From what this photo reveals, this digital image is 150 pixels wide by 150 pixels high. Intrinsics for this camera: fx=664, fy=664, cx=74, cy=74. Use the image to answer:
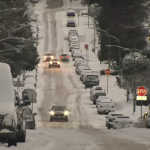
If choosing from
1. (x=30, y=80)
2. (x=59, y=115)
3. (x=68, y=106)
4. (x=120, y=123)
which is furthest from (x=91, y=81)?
(x=120, y=123)

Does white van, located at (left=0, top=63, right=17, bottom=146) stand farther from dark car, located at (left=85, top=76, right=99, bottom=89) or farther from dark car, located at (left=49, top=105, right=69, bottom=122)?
dark car, located at (left=85, top=76, right=99, bottom=89)

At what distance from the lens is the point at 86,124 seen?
158ft

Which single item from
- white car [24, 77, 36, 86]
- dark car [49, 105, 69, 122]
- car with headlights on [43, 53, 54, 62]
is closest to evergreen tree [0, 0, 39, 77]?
white car [24, 77, 36, 86]

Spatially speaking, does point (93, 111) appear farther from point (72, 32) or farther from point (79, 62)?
point (72, 32)

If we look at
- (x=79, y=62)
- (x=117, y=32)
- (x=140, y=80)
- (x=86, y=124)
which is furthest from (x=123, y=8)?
(x=86, y=124)

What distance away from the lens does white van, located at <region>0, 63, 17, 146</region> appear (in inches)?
776

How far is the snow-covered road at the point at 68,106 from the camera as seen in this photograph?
22433mm

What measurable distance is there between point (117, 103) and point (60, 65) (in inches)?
1369

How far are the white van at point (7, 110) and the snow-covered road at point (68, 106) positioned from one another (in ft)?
1.21

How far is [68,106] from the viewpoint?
6306 cm

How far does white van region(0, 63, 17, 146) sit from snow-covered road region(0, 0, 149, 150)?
0.37 m

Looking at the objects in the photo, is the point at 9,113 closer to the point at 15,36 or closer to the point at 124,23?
the point at 15,36

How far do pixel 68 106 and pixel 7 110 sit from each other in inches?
1709

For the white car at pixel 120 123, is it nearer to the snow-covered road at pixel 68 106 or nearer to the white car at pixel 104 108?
the snow-covered road at pixel 68 106
